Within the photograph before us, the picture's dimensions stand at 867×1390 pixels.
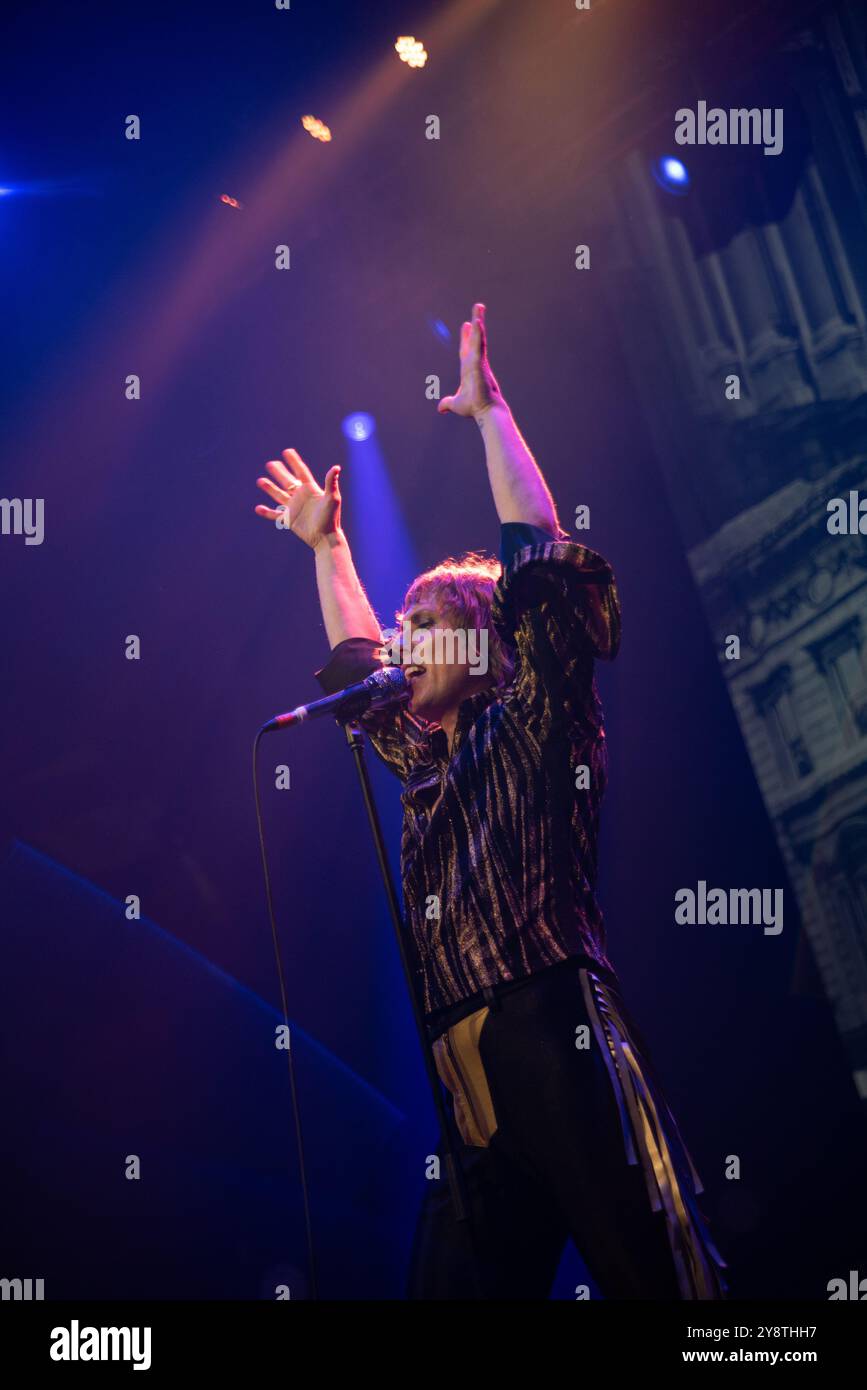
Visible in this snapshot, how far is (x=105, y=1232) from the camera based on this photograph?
3.08 m

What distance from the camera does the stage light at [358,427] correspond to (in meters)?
3.43

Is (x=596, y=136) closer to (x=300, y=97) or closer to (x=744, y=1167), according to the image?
(x=300, y=97)

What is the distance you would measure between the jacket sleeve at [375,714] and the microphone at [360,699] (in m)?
0.08

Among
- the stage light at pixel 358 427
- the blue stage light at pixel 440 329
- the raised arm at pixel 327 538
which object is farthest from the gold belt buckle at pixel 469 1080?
the blue stage light at pixel 440 329

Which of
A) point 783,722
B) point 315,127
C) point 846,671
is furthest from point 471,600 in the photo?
point 315,127

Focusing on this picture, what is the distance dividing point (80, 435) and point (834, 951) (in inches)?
99.3

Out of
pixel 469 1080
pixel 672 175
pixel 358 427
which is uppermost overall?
pixel 672 175

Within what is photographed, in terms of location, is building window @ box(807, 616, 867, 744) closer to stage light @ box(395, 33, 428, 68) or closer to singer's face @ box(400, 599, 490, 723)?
singer's face @ box(400, 599, 490, 723)

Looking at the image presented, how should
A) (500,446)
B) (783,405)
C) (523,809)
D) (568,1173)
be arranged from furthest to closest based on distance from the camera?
1. (783,405)
2. (500,446)
3. (523,809)
4. (568,1173)

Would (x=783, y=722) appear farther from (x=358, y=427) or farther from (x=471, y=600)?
(x=358, y=427)

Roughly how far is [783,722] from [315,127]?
2.18 meters

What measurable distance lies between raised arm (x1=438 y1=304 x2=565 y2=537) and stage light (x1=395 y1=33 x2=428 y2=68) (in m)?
0.99

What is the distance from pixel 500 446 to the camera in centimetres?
278
